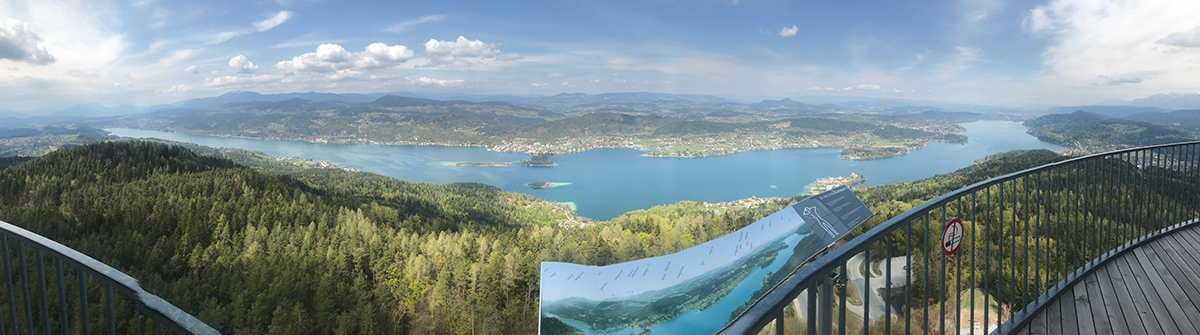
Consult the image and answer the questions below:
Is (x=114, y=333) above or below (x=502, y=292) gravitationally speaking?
above

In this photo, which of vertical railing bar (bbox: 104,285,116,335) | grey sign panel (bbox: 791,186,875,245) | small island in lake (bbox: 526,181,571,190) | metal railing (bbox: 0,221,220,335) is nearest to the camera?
metal railing (bbox: 0,221,220,335)

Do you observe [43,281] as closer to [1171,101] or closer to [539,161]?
[539,161]

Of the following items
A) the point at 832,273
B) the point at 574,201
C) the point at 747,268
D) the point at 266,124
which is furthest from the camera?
the point at 266,124

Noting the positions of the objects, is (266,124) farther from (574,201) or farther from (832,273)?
(832,273)

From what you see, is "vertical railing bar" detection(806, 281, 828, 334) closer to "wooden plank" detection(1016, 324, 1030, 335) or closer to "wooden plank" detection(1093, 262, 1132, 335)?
"wooden plank" detection(1016, 324, 1030, 335)

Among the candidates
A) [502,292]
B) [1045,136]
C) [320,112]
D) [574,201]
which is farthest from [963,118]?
[320,112]

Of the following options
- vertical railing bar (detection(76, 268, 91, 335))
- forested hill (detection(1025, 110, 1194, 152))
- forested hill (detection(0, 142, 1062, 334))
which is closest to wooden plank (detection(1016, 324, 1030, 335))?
vertical railing bar (detection(76, 268, 91, 335))

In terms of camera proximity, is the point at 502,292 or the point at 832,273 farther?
the point at 502,292

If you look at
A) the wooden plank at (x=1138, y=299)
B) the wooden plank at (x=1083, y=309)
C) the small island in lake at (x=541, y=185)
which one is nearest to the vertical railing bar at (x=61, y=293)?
the wooden plank at (x=1083, y=309)
